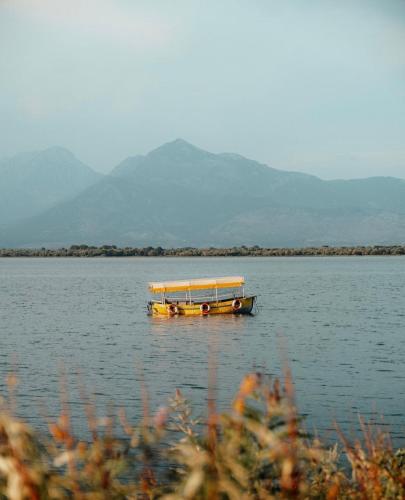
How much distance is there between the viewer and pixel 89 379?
29.6 meters

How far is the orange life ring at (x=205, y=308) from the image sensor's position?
5584 cm

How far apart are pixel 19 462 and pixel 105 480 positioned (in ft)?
2.32

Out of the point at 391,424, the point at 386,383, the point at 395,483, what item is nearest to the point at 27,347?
the point at 386,383

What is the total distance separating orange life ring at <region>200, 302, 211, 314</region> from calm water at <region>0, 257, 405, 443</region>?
1.72 meters

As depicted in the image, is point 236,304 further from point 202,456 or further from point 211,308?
point 202,456

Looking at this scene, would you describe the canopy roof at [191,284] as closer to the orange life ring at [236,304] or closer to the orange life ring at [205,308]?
the orange life ring at [236,304]

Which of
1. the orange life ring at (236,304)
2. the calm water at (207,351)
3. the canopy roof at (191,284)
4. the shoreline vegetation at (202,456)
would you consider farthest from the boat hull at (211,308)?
the shoreline vegetation at (202,456)

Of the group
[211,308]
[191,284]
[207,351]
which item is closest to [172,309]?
[191,284]

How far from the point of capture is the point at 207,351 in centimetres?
3850

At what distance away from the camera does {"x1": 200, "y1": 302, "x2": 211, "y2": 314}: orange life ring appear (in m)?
55.8

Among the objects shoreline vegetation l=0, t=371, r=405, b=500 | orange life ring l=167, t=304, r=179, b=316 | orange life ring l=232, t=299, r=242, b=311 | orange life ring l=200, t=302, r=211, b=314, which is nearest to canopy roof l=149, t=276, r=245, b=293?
orange life ring l=232, t=299, r=242, b=311

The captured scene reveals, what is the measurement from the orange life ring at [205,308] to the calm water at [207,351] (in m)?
1.72

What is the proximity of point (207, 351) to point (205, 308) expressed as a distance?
688 inches

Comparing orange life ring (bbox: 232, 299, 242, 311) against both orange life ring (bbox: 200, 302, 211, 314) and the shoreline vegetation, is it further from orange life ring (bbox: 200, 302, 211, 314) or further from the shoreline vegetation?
the shoreline vegetation
